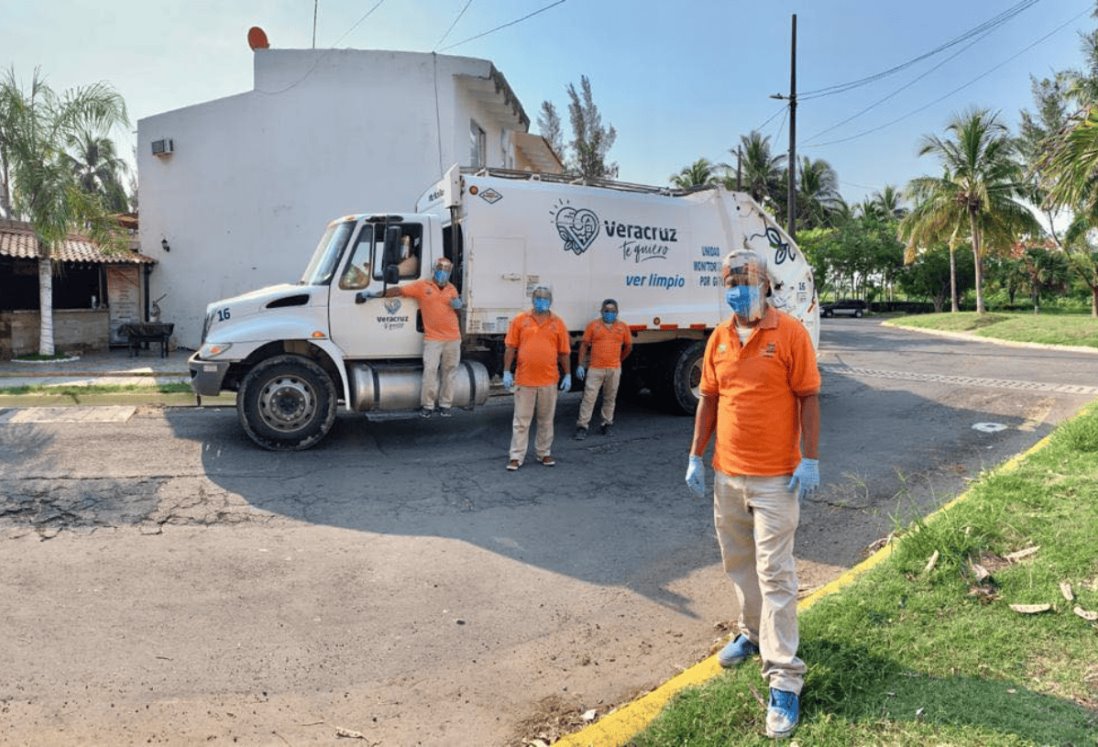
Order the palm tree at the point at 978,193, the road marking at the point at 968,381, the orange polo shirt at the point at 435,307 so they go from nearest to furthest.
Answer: the orange polo shirt at the point at 435,307, the road marking at the point at 968,381, the palm tree at the point at 978,193

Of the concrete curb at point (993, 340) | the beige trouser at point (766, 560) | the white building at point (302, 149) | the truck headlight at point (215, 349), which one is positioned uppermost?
the white building at point (302, 149)

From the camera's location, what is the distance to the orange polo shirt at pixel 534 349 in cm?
741

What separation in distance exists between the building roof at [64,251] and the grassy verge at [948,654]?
56.6 ft

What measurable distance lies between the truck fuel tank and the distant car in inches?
1464

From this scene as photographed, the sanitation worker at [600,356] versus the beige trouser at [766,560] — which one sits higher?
the sanitation worker at [600,356]

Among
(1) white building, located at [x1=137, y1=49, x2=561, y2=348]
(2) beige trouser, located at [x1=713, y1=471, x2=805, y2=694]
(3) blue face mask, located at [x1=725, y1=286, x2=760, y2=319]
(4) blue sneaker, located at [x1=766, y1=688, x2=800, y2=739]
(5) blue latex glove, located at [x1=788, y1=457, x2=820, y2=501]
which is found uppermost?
(1) white building, located at [x1=137, y1=49, x2=561, y2=348]

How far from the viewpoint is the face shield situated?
3.36 metres

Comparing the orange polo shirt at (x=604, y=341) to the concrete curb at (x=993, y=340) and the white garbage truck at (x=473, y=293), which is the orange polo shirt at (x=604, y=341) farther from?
the concrete curb at (x=993, y=340)

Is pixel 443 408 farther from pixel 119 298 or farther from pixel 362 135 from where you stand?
pixel 119 298

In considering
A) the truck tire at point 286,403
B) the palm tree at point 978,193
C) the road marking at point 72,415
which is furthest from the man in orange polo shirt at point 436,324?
the palm tree at point 978,193

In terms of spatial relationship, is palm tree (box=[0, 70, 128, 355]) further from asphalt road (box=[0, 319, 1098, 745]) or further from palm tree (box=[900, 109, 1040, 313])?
palm tree (box=[900, 109, 1040, 313])

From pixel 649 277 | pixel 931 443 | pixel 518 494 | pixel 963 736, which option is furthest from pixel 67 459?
pixel 931 443

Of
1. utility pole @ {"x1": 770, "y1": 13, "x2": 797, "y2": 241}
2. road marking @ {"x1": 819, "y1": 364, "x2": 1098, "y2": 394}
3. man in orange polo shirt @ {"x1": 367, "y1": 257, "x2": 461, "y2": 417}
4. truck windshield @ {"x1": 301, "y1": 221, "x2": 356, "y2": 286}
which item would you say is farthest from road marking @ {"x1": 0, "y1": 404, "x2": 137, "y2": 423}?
utility pole @ {"x1": 770, "y1": 13, "x2": 797, "y2": 241}

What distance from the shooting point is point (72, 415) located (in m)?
9.34
